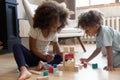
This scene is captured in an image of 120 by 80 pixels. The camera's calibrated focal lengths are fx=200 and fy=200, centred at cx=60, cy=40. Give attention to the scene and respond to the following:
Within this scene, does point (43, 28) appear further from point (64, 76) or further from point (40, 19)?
point (64, 76)

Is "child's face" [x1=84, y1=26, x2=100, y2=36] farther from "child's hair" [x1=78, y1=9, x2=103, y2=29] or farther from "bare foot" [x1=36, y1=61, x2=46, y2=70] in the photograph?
"bare foot" [x1=36, y1=61, x2=46, y2=70]

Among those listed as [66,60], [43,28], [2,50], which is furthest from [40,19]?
[2,50]

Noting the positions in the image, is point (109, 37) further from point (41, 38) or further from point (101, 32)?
point (41, 38)

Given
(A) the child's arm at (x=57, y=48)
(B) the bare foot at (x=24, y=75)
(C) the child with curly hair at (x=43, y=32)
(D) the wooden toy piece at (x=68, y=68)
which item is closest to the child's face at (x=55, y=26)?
(C) the child with curly hair at (x=43, y=32)

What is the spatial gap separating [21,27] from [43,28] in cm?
159

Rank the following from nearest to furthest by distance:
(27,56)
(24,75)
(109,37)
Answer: (24,75), (109,37), (27,56)

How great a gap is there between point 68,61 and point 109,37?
33 cm

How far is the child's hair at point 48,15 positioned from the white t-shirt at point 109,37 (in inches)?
11.0

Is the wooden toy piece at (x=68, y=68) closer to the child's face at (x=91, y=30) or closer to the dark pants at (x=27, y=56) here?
the dark pants at (x=27, y=56)

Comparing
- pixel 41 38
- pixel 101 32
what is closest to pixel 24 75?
pixel 41 38

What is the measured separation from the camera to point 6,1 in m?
2.61

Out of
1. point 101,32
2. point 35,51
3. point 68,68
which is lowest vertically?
point 68,68

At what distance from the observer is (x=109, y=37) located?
138 cm

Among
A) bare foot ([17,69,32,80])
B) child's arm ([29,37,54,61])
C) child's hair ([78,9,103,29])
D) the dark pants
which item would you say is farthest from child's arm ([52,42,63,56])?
bare foot ([17,69,32,80])
